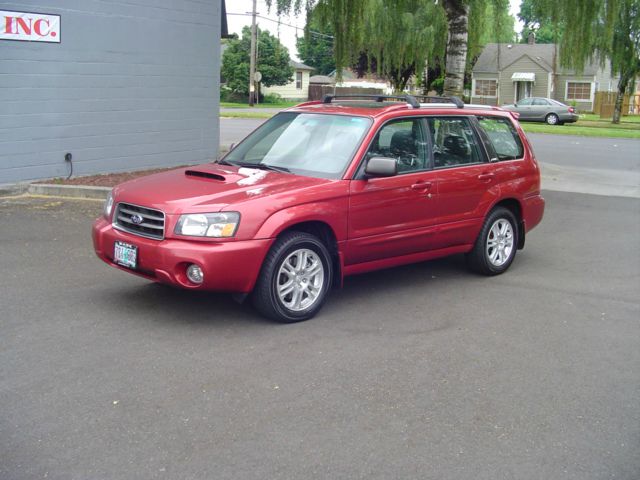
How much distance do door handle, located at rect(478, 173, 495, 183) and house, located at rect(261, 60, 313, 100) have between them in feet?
209

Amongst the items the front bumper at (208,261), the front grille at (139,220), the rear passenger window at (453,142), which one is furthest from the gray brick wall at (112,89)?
the rear passenger window at (453,142)

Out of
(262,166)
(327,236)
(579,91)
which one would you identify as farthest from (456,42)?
(579,91)

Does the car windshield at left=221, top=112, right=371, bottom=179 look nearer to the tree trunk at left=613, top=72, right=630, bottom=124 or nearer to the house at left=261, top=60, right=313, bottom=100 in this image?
the tree trunk at left=613, top=72, right=630, bottom=124

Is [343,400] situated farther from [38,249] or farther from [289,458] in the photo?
[38,249]

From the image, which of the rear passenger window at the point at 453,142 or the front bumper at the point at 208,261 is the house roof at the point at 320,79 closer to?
the rear passenger window at the point at 453,142

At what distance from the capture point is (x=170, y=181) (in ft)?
21.2

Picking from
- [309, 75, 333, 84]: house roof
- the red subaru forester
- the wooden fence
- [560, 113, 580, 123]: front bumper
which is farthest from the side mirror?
[309, 75, 333, 84]: house roof

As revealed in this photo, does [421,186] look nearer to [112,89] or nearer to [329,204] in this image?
[329,204]

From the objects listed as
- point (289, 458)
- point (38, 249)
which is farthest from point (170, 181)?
point (289, 458)

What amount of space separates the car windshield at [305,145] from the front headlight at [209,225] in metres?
1.06

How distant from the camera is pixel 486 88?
198ft

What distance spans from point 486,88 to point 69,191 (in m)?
52.5

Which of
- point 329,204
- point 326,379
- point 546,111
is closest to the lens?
point 326,379

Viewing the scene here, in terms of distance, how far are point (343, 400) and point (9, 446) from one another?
1847mm
